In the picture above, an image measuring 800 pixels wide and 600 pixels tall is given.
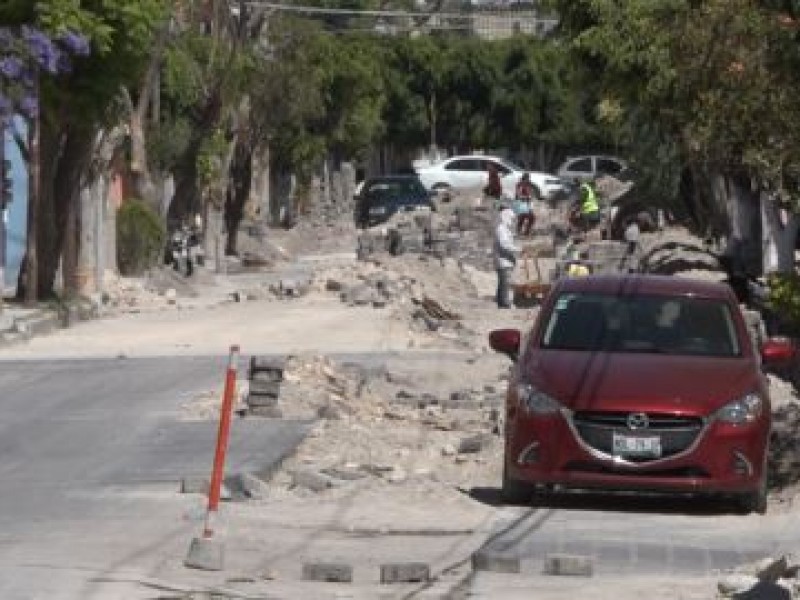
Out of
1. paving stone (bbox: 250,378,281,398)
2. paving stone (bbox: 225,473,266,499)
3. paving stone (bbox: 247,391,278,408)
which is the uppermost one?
paving stone (bbox: 225,473,266,499)

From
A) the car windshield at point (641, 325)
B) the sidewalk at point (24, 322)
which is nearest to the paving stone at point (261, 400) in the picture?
the car windshield at point (641, 325)

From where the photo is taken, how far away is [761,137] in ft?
60.3

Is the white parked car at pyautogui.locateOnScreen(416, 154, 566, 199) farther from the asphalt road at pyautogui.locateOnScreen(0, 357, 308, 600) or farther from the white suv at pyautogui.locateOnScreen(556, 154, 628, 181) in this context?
the asphalt road at pyautogui.locateOnScreen(0, 357, 308, 600)

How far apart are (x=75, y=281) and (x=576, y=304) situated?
2397cm

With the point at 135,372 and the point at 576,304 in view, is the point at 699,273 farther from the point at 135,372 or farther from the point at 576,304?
the point at 576,304

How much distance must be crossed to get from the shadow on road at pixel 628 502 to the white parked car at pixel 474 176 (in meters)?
58.4

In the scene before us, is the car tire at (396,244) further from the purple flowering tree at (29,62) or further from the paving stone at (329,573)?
the paving stone at (329,573)

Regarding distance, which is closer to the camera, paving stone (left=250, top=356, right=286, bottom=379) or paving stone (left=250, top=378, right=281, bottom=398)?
paving stone (left=250, top=356, right=286, bottom=379)

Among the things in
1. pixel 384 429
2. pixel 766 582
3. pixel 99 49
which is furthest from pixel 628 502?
pixel 99 49

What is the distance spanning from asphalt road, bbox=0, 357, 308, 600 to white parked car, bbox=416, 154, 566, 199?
163 ft

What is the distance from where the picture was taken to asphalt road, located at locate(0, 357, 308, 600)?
12.9 metres

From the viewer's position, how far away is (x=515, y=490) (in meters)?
16.3

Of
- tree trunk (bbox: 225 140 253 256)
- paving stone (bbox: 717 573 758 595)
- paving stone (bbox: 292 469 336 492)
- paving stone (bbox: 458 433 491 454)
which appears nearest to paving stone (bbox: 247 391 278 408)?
paving stone (bbox: 458 433 491 454)

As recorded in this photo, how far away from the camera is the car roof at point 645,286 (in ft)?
57.0
